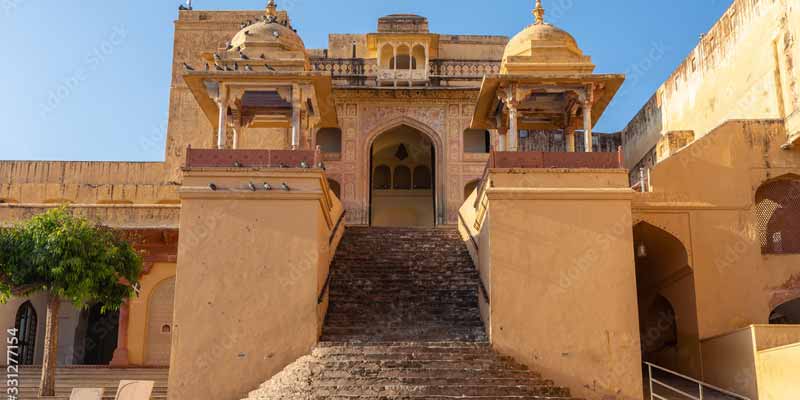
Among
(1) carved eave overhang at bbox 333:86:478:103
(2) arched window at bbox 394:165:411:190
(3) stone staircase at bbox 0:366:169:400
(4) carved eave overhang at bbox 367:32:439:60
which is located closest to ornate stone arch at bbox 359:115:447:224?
(1) carved eave overhang at bbox 333:86:478:103

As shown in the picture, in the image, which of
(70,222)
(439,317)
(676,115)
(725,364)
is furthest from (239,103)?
(676,115)

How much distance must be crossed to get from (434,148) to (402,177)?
4068 millimetres

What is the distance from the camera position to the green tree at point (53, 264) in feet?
48.1

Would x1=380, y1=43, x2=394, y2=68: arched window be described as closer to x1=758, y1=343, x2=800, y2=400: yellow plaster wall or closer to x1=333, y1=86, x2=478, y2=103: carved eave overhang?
x1=333, y1=86, x2=478, y2=103: carved eave overhang

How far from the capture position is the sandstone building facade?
46.6 ft

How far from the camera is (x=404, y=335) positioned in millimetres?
14367

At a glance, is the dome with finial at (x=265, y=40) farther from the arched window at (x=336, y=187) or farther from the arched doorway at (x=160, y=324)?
the arched window at (x=336, y=187)

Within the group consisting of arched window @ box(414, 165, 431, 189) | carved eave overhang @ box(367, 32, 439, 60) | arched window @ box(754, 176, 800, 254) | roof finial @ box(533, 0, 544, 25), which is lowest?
arched window @ box(754, 176, 800, 254)

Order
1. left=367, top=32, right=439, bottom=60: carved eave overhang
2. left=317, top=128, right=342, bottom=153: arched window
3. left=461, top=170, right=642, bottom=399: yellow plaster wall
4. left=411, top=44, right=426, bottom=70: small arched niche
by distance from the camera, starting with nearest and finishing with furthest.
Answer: left=461, top=170, right=642, bottom=399: yellow plaster wall → left=317, top=128, right=342, bottom=153: arched window → left=367, top=32, right=439, bottom=60: carved eave overhang → left=411, top=44, right=426, bottom=70: small arched niche

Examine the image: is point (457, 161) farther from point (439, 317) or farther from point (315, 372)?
point (315, 372)

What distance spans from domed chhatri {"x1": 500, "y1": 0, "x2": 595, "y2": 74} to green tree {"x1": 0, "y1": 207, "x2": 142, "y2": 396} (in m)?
8.39

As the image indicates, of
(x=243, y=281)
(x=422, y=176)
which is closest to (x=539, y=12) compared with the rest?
(x=243, y=281)

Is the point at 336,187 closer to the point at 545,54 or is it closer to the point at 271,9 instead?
the point at 271,9

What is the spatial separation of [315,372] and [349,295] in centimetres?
315
